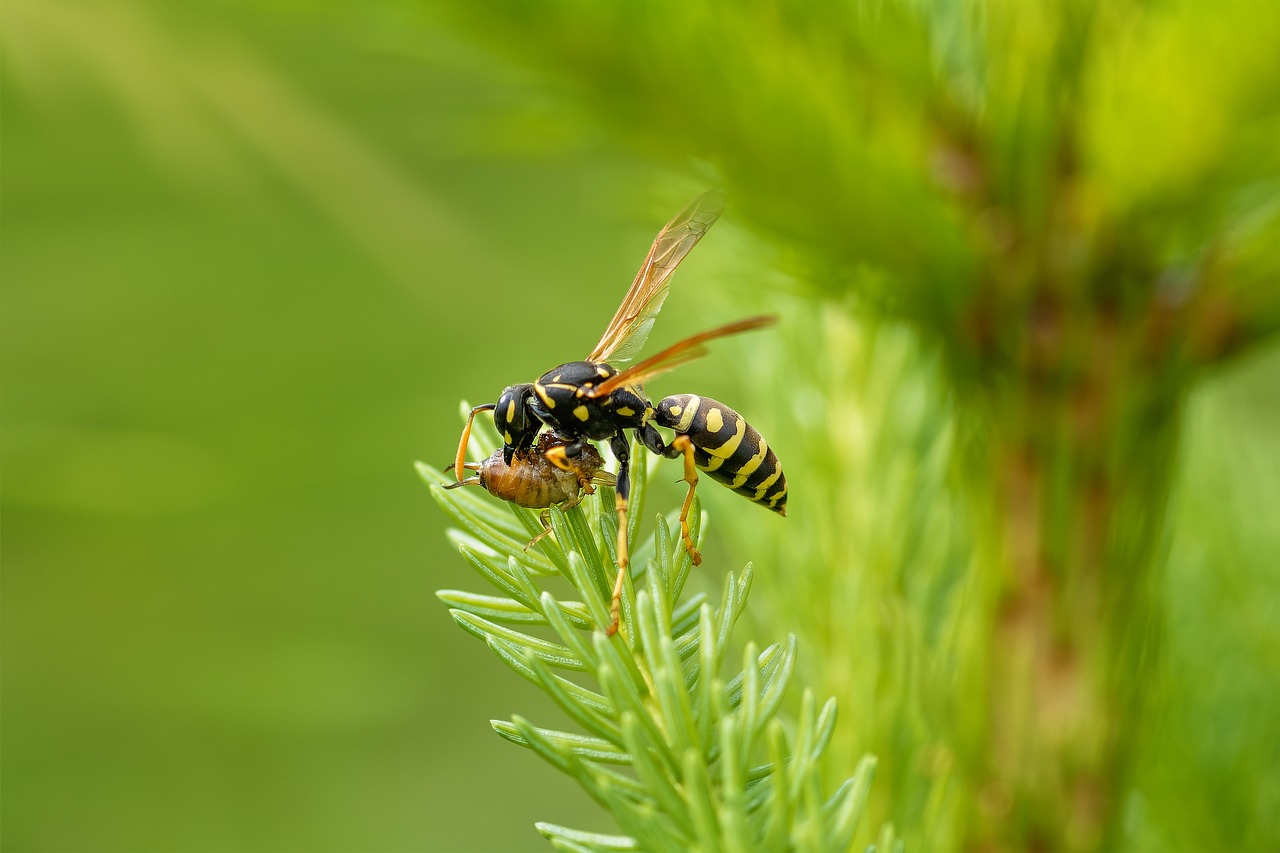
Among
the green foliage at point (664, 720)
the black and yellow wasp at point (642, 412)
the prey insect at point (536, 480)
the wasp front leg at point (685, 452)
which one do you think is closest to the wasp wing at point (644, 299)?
the black and yellow wasp at point (642, 412)

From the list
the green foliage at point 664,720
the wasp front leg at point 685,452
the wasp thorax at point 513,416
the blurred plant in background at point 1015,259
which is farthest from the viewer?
the wasp thorax at point 513,416

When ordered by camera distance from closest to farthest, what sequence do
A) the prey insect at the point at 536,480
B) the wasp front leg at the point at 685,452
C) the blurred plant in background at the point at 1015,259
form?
the blurred plant in background at the point at 1015,259 < the prey insect at the point at 536,480 < the wasp front leg at the point at 685,452

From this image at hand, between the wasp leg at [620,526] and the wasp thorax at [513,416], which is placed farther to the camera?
the wasp thorax at [513,416]

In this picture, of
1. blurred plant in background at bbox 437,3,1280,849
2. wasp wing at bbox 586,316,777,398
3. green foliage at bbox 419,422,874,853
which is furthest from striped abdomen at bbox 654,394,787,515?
green foliage at bbox 419,422,874,853

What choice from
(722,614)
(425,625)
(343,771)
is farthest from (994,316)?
(425,625)

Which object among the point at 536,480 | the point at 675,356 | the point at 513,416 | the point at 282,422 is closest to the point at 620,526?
the point at 536,480

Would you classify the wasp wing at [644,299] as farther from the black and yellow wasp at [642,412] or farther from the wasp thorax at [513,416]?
the wasp thorax at [513,416]
